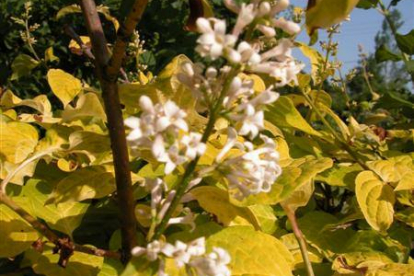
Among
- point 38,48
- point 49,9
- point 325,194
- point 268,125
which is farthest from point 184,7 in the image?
point 268,125

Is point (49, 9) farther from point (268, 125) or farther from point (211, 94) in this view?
point (211, 94)

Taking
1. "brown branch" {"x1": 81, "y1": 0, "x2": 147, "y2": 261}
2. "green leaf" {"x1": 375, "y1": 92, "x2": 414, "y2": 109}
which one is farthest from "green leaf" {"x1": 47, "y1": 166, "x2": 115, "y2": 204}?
"green leaf" {"x1": 375, "y1": 92, "x2": 414, "y2": 109}

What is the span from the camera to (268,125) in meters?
1.01

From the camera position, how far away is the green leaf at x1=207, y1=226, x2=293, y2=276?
0.73m

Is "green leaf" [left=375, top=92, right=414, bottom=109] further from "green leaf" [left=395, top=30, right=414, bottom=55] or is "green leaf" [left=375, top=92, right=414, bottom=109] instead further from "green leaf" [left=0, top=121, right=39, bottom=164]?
"green leaf" [left=0, top=121, right=39, bottom=164]

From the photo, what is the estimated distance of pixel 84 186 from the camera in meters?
0.80

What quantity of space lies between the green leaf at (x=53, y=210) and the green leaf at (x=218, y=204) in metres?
0.23

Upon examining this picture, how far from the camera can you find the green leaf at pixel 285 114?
3.18 feet

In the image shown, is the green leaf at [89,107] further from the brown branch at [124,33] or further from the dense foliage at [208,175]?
the brown branch at [124,33]

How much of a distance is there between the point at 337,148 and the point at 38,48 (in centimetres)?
256

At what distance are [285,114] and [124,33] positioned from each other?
423mm

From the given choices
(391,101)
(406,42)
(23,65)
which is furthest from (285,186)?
(23,65)

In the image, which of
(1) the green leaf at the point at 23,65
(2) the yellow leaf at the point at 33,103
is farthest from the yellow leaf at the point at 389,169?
(1) the green leaf at the point at 23,65

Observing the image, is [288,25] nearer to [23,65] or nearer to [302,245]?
[302,245]
